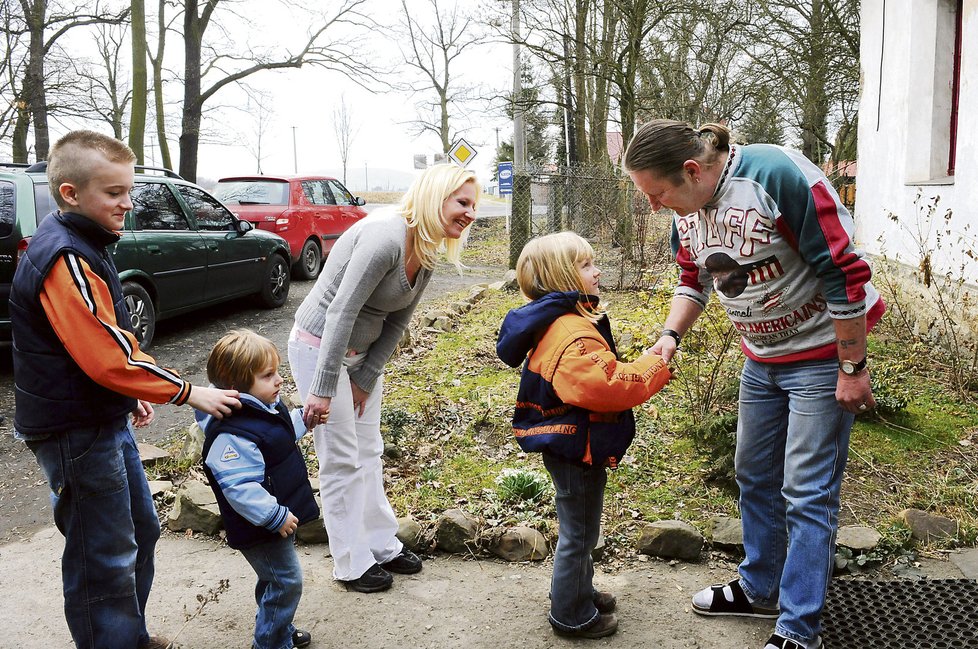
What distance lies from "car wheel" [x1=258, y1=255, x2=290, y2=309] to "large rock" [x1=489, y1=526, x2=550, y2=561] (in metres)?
7.16

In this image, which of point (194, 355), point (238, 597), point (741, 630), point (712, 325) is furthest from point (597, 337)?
point (194, 355)

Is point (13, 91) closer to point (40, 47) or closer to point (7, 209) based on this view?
point (40, 47)

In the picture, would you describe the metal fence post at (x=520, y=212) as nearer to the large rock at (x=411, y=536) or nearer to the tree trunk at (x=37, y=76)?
the large rock at (x=411, y=536)

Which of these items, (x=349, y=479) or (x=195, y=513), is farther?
(x=195, y=513)

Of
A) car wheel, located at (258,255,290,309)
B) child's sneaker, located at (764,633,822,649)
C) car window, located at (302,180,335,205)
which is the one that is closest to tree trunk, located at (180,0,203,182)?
car window, located at (302,180,335,205)

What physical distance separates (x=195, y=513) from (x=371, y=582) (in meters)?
1.22

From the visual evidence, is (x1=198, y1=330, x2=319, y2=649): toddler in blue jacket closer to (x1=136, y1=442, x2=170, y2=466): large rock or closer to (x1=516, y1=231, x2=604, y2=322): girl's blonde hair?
(x1=516, y1=231, x2=604, y2=322): girl's blonde hair

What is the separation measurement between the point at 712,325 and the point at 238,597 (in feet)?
10.3

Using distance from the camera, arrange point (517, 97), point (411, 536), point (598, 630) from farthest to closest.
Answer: point (517, 97), point (411, 536), point (598, 630)

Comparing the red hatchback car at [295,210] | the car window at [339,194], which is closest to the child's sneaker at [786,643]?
the red hatchback car at [295,210]

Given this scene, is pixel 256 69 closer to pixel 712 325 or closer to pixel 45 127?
pixel 45 127

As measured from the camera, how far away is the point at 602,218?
11.9 metres

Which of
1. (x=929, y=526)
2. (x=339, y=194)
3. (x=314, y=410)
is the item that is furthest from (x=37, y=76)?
(x=929, y=526)

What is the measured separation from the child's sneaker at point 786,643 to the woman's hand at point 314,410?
1.82 meters
